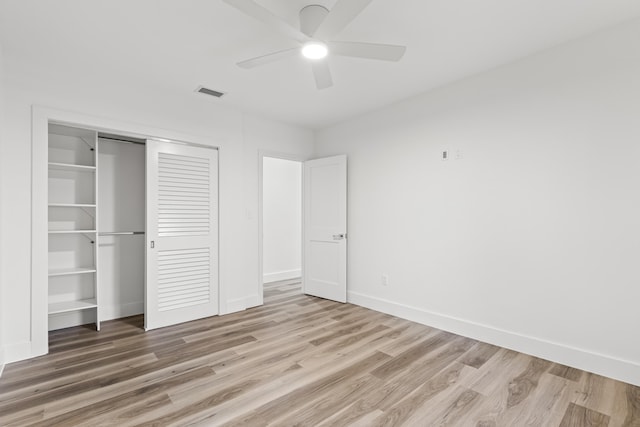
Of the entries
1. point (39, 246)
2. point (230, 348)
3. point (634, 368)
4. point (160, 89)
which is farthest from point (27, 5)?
point (634, 368)

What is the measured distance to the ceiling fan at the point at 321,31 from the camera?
5.60 feet

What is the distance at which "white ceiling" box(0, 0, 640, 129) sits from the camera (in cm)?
209

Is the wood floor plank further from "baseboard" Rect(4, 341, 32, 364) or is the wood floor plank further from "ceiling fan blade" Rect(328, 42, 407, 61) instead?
"baseboard" Rect(4, 341, 32, 364)

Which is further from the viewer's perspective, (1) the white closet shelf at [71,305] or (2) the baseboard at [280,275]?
(2) the baseboard at [280,275]

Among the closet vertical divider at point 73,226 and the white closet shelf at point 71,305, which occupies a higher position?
the closet vertical divider at point 73,226

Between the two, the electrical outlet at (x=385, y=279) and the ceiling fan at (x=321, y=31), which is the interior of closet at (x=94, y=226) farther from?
the electrical outlet at (x=385, y=279)

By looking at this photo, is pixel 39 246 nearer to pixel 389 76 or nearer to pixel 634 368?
pixel 389 76

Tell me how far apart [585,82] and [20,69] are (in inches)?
184

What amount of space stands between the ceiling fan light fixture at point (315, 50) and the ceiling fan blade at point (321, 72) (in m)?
0.07

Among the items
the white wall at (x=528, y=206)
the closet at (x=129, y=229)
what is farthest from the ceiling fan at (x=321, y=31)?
the closet at (x=129, y=229)

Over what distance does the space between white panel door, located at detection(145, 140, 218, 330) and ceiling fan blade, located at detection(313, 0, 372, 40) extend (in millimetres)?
2266

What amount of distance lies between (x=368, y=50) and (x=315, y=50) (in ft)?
1.20

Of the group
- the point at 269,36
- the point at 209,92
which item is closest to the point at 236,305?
the point at 209,92

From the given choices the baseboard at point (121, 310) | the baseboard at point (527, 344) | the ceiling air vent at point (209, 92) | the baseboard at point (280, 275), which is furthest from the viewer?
the baseboard at point (280, 275)
